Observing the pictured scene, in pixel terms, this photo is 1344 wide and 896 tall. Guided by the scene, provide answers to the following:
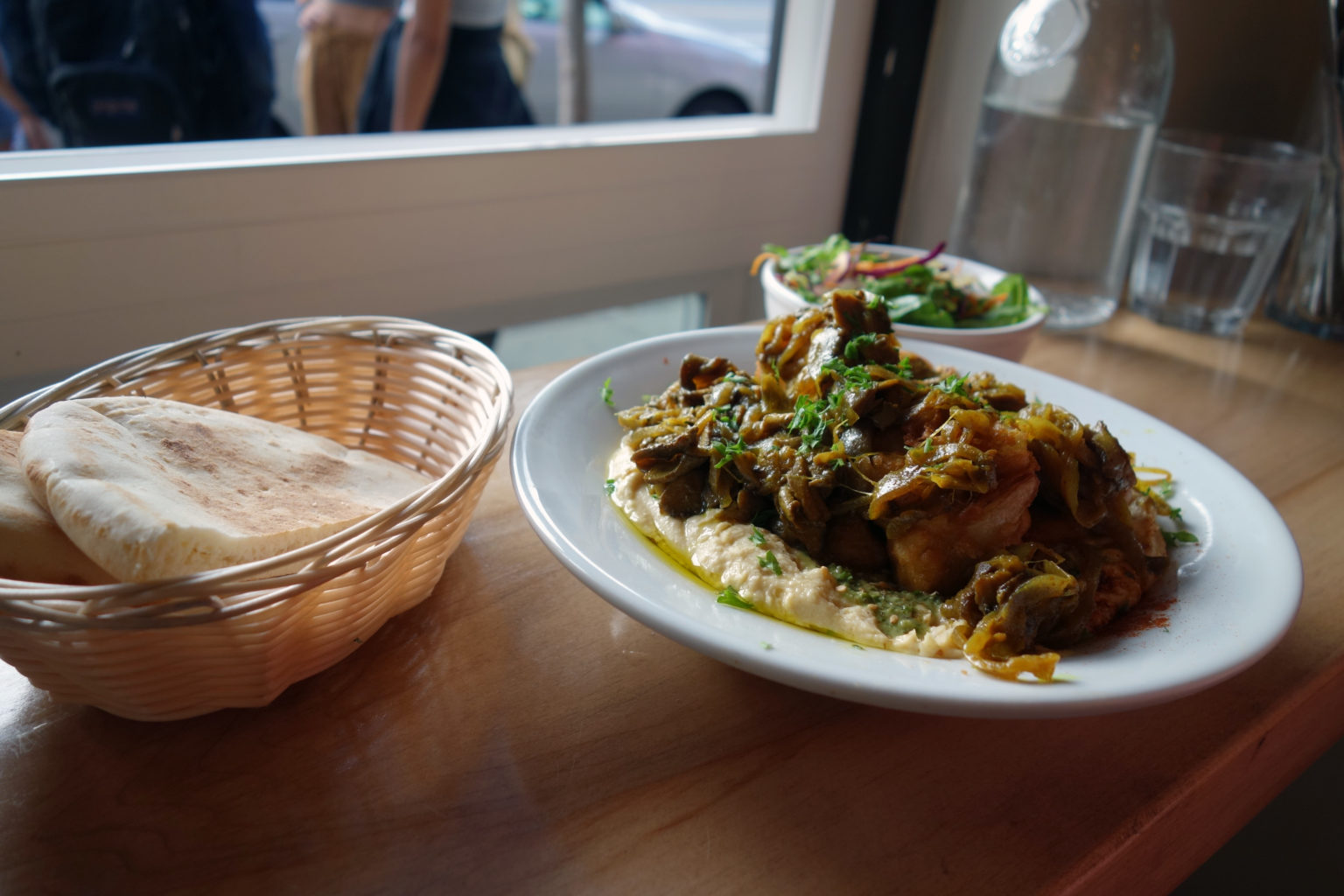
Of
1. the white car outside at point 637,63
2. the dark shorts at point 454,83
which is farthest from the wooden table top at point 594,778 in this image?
the white car outside at point 637,63

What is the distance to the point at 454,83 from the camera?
2691mm

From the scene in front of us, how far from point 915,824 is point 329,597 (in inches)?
22.5

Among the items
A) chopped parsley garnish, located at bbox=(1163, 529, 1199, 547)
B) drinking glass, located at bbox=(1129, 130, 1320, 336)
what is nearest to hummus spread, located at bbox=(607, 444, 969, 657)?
chopped parsley garnish, located at bbox=(1163, 529, 1199, 547)

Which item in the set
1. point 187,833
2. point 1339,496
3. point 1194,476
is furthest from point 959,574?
point 1339,496

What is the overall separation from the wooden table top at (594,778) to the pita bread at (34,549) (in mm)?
162

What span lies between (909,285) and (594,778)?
1.24 meters

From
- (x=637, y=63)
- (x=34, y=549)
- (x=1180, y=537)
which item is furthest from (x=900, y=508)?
(x=637, y=63)

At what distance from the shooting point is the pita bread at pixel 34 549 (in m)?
0.74

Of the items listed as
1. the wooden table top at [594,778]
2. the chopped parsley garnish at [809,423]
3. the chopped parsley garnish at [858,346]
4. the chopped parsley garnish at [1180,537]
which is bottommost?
the wooden table top at [594,778]

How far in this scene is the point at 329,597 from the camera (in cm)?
78

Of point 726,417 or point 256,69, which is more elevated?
point 256,69

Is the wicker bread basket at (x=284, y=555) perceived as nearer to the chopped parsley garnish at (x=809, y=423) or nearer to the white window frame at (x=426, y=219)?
the chopped parsley garnish at (x=809, y=423)

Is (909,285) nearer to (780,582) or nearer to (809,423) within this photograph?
(809,423)

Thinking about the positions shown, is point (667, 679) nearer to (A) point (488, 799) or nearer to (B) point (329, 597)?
(A) point (488, 799)
